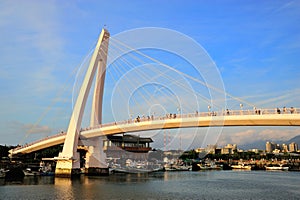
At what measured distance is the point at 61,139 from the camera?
1329 inches

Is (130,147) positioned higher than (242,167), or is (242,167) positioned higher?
(130,147)

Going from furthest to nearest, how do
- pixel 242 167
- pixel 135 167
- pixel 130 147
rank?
pixel 242 167 → pixel 130 147 → pixel 135 167

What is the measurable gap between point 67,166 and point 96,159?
15.6 ft

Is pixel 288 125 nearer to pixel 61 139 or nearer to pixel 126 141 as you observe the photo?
pixel 61 139

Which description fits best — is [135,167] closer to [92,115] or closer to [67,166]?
[92,115]

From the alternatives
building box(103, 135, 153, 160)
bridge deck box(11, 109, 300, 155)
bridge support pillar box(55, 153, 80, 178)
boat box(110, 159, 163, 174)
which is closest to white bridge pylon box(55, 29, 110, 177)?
bridge support pillar box(55, 153, 80, 178)

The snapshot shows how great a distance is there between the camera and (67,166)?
2856cm

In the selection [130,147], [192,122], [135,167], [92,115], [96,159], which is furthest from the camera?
[130,147]

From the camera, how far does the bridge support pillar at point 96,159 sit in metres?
32.4

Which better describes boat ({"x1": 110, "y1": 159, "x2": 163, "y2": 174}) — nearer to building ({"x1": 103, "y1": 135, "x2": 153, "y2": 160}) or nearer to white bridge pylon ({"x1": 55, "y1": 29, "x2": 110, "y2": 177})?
building ({"x1": 103, "y1": 135, "x2": 153, "y2": 160})

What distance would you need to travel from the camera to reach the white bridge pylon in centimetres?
2758

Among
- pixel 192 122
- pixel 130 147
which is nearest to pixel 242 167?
pixel 130 147

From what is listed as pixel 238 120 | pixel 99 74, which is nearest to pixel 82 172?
pixel 99 74

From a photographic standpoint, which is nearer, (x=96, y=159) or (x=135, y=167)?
(x=96, y=159)
